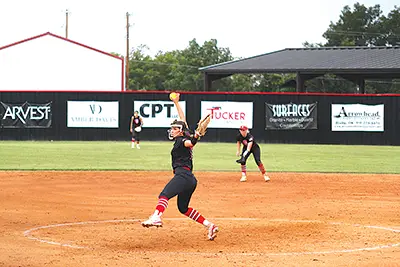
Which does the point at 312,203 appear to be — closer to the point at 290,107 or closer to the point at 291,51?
the point at 290,107

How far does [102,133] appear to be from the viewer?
147ft

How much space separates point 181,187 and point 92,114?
32.9 metres

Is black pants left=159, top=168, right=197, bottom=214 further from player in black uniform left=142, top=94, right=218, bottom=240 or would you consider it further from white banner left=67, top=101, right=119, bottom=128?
white banner left=67, top=101, right=119, bottom=128

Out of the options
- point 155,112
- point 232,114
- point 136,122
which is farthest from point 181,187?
point 155,112

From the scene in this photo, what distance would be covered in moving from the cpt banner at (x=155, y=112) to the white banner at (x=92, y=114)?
4.60ft

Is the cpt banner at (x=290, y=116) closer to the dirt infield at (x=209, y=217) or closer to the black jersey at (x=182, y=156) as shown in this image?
the dirt infield at (x=209, y=217)

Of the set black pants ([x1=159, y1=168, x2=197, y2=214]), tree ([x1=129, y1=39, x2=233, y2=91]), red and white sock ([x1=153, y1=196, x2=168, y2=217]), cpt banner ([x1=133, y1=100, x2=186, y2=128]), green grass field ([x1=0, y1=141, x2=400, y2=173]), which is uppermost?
tree ([x1=129, y1=39, x2=233, y2=91])

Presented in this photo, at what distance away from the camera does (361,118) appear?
144ft

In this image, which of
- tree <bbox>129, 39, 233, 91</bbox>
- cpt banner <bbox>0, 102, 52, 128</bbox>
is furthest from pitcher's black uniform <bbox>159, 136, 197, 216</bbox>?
tree <bbox>129, 39, 233, 91</bbox>

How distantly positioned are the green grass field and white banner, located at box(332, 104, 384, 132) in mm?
1949

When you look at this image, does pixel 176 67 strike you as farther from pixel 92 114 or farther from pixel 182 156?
pixel 182 156

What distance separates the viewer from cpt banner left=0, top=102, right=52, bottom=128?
44.6 meters

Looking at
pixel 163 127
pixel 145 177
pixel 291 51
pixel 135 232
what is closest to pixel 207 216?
pixel 135 232

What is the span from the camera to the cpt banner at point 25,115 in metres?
44.6
